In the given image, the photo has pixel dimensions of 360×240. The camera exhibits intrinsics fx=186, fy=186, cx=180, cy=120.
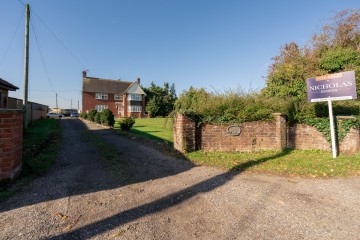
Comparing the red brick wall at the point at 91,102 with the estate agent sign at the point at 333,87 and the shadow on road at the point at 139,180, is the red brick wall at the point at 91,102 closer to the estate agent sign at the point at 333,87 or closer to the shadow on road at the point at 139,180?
the shadow on road at the point at 139,180

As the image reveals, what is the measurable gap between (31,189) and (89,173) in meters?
1.33

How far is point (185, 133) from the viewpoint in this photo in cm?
735

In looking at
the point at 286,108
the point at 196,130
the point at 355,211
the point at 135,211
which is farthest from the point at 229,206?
the point at 286,108

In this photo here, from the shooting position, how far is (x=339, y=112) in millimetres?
9078

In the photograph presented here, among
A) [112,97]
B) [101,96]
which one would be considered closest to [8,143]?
[101,96]

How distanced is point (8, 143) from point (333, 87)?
1022 cm

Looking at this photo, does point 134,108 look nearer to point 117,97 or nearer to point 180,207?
point 117,97

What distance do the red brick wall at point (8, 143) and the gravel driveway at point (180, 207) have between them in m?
0.55

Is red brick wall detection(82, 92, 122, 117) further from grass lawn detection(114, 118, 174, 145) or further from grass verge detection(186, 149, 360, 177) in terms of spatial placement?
grass verge detection(186, 149, 360, 177)

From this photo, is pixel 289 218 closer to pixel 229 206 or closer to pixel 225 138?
pixel 229 206

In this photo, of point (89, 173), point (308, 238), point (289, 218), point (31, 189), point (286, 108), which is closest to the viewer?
point (308, 238)

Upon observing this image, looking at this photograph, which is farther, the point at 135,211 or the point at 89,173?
the point at 89,173

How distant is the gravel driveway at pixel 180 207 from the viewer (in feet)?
8.36

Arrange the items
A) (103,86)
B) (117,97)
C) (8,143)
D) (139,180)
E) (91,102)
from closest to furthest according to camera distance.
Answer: (8,143) < (139,180) < (91,102) < (103,86) < (117,97)
